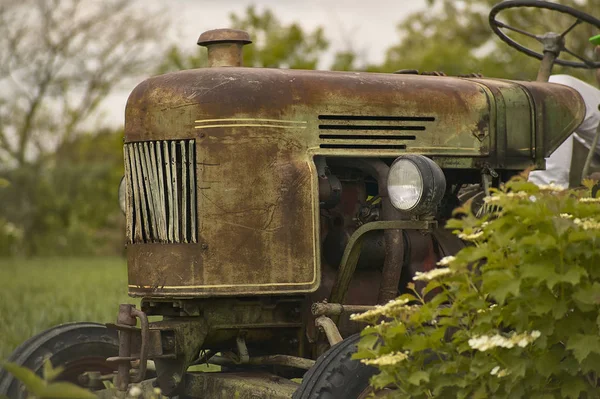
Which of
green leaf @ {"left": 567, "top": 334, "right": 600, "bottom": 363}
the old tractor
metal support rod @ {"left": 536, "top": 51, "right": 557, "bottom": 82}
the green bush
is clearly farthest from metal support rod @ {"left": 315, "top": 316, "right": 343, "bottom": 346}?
metal support rod @ {"left": 536, "top": 51, "right": 557, "bottom": 82}

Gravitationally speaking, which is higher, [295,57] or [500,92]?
[500,92]

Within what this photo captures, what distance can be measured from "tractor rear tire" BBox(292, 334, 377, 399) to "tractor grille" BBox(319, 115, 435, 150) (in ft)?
2.91

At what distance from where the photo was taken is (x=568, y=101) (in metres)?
4.95

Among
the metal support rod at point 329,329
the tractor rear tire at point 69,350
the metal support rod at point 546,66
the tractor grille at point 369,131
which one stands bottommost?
the tractor rear tire at point 69,350

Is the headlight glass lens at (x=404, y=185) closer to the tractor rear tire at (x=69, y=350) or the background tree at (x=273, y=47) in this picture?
the tractor rear tire at (x=69, y=350)

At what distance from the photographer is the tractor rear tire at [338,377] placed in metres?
3.88

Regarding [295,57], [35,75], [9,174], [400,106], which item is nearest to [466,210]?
[400,106]

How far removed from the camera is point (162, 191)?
4.30 metres

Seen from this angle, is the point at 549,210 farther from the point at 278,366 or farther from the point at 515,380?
the point at 278,366

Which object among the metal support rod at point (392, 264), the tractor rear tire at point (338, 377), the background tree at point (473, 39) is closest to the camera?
the tractor rear tire at point (338, 377)

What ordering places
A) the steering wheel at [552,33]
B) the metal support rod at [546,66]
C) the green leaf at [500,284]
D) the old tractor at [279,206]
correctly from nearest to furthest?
the green leaf at [500,284], the old tractor at [279,206], the steering wheel at [552,33], the metal support rod at [546,66]

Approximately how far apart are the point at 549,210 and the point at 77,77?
31241 millimetres

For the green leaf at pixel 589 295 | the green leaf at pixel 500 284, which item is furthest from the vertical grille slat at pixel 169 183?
the green leaf at pixel 589 295

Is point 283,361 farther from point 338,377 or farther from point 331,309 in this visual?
point 338,377
